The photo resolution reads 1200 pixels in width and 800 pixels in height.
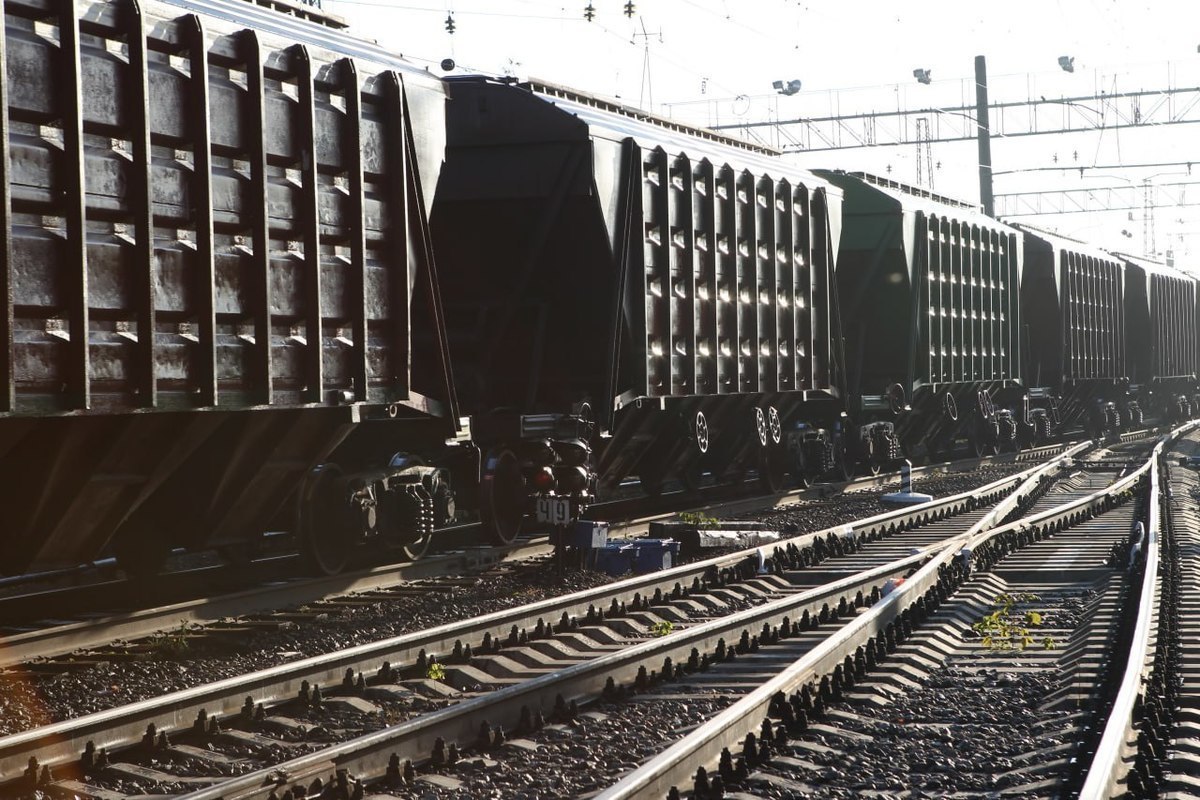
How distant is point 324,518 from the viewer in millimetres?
12031

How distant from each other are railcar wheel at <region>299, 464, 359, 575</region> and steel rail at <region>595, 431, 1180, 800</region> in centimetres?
433

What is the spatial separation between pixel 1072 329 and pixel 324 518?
26270mm

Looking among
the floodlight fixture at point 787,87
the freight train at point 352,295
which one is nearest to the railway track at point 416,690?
the freight train at point 352,295

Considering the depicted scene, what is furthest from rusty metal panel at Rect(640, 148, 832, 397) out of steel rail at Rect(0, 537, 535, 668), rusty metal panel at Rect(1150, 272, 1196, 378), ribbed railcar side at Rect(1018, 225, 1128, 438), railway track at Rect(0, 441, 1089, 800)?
rusty metal panel at Rect(1150, 272, 1196, 378)

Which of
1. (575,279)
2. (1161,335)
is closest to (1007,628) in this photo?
(575,279)

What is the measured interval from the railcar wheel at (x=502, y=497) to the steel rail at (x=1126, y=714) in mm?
5738

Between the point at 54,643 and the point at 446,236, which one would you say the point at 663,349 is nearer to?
the point at 446,236

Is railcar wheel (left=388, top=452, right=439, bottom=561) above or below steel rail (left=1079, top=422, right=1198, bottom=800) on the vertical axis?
above

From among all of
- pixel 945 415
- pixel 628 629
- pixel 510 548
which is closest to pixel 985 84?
pixel 945 415

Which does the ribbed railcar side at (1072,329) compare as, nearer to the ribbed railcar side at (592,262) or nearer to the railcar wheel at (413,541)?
the ribbed railcar side at (592,262)

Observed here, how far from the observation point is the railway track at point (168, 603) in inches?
359

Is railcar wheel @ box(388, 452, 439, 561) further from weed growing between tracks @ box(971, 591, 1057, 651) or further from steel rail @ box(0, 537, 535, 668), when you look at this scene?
weed growing between tracks @ box(971, 591, 1057, 651)

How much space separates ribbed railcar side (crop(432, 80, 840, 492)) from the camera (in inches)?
571

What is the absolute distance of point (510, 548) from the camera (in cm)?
1394
